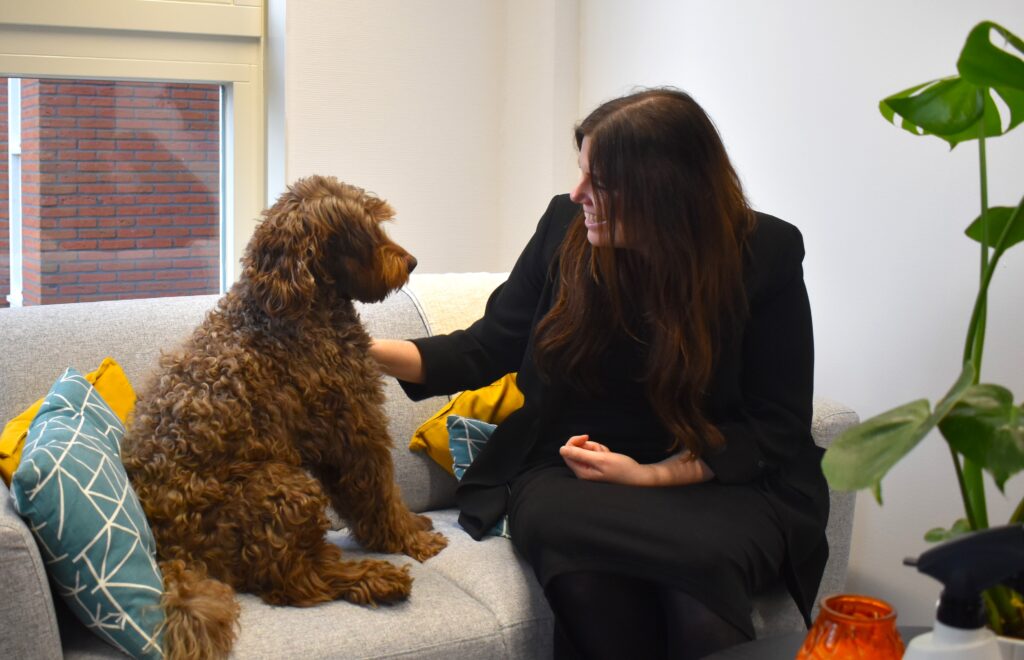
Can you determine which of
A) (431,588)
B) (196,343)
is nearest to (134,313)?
(196,343)

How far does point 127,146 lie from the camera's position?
328 centimetres

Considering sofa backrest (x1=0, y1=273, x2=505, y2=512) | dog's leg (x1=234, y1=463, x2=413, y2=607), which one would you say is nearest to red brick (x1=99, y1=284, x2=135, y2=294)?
sofa backrest (x1=0, y1=273, x2=505, y2=512)

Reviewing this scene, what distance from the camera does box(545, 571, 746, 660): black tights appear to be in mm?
1688

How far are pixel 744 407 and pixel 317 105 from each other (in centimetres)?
191

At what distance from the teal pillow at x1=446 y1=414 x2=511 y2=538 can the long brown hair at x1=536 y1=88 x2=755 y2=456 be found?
35cm

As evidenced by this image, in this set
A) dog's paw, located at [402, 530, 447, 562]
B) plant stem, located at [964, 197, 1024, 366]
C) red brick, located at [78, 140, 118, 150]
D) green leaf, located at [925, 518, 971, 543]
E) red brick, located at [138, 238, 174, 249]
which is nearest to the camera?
green leaf, located at [925, 518, 971, 543]

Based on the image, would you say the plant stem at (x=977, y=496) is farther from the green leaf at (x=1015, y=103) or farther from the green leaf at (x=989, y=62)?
the green leaf at (x=1015, y=103)

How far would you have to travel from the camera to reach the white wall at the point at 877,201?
2.27 m

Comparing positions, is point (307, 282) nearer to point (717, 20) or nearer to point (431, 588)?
point (431, 588)

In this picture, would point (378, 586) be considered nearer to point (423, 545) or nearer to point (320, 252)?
point (423, 545)

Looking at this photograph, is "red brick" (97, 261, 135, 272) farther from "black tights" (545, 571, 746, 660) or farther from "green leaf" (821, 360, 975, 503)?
"green leaf" (821, 360, 975, 503)

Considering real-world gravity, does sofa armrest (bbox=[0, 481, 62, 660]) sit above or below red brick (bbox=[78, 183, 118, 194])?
below

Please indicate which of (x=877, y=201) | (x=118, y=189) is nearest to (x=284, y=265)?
(x=877, y=201)

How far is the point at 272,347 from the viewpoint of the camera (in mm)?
1766
